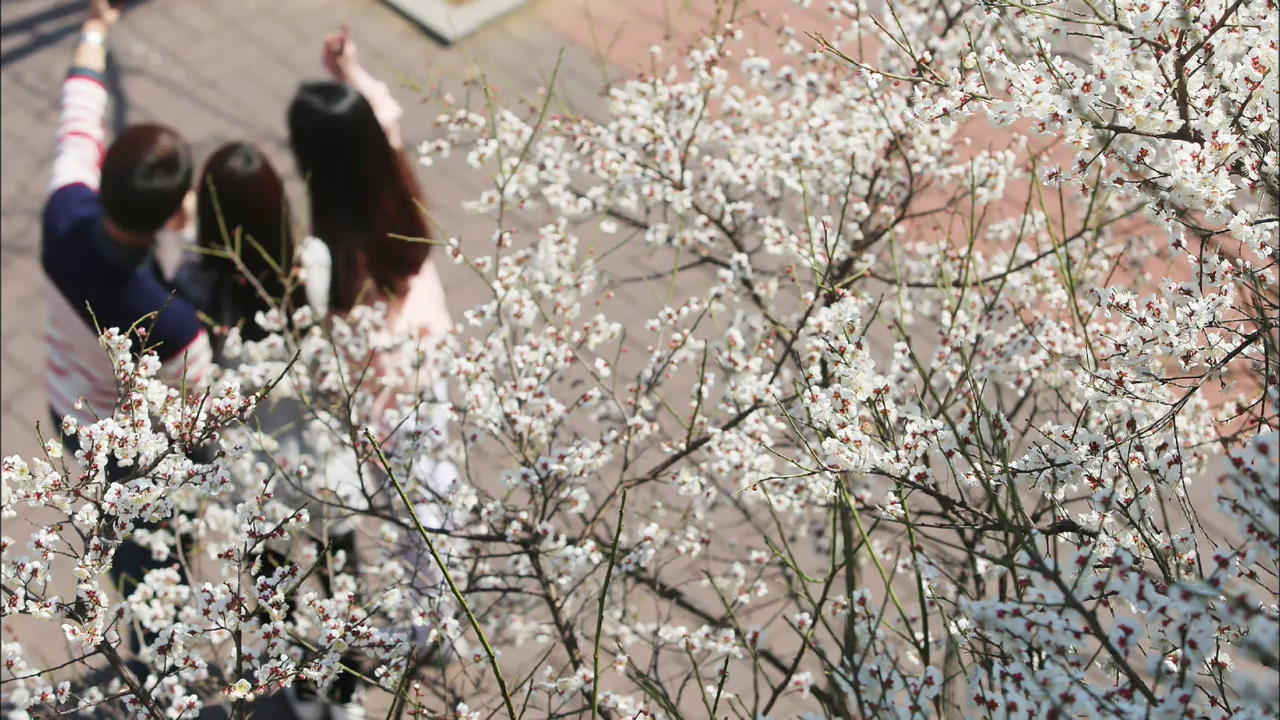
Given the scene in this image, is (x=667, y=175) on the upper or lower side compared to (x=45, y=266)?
upper

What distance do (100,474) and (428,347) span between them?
4.49 feet

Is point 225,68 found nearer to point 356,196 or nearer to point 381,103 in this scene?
point 381,103

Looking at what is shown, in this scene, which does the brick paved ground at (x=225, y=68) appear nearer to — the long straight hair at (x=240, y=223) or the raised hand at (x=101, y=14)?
the raised hand at (x=101, y=14)

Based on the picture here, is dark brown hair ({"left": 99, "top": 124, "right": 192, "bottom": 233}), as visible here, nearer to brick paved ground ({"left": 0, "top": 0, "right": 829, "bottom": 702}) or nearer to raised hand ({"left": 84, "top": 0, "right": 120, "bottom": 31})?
raised hand ({"left": 84, "top": 0, "right": 120, "bottom": 31})

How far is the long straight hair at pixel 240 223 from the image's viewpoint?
10.8ft

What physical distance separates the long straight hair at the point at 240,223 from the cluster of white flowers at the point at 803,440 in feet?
0.47

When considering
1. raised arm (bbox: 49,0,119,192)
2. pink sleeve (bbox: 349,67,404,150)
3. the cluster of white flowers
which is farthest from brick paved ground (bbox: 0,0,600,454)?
raised arm (bbox: 49,0,119,192)

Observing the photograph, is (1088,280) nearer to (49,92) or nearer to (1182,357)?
(1182,357)

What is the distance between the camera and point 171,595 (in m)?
2.85

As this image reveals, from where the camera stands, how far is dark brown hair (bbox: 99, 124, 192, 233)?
312cm

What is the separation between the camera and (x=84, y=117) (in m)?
3.54

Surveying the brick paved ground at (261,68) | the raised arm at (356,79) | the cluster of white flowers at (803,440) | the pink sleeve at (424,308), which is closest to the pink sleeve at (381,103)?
the raised arm at (356,79)

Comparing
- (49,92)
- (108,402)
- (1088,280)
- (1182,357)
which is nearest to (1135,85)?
(1182,357)

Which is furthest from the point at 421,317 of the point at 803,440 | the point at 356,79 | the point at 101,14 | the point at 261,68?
the point at 261,68
